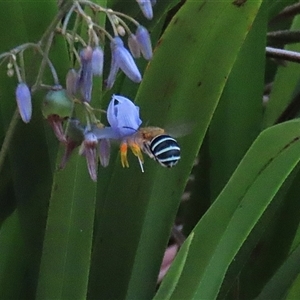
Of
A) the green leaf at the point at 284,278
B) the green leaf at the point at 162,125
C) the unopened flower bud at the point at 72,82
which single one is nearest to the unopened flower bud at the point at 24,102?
the unopened flower bud at the point at 72,82

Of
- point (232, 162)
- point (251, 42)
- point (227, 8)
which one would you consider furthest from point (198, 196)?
point (227, 8)

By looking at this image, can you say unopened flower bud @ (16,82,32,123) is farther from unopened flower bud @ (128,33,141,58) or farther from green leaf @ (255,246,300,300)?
green leaf @ (255,246,300,300)

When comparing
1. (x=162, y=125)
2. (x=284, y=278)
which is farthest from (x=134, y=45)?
(x=284, y=278)

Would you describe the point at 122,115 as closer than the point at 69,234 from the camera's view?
Yes

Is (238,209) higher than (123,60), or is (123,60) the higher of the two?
(123,60)

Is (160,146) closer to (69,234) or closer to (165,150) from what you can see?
(165,150)

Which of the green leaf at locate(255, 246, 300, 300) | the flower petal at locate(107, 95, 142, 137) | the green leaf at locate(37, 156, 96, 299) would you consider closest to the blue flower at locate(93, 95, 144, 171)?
the flower petal at locate(107, 95, 142, 137)

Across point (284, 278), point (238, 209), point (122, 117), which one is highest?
point (122, 117)
